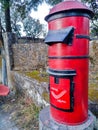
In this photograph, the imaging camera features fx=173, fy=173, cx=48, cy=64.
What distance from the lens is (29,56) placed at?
5809 millimetres

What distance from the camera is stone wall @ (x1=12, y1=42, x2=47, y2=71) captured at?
5.68m

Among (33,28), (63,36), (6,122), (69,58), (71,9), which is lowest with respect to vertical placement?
(6,122)

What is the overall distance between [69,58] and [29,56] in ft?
13.2

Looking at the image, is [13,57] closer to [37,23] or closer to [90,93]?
[90,93]

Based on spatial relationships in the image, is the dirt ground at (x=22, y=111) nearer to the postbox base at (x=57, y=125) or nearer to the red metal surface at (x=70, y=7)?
the postbox base at (x=57, y=125)

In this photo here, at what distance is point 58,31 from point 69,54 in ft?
0.91

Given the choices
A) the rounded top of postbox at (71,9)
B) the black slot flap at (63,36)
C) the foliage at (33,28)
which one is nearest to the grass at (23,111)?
the black slot flap at (63,36)

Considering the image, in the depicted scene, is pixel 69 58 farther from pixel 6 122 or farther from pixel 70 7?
pixel 6 122

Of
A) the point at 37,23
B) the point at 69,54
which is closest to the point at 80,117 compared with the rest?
the point at 69,54

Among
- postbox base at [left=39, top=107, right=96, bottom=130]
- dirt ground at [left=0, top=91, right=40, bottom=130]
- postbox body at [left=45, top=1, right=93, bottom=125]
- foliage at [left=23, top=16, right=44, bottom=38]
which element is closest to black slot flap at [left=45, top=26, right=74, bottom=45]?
postbox body at [left=45, top=1, right=93, bottom=125]

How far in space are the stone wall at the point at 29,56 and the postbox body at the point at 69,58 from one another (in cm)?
365

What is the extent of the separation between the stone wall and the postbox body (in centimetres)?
365

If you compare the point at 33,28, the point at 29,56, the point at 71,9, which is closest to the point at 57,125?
the point at 71,9

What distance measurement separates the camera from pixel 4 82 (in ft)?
21.0
